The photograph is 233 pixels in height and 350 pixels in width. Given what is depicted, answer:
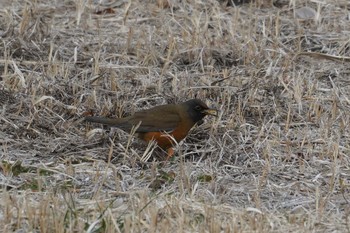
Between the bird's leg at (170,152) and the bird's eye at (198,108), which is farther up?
the bird's eye at (198,108)

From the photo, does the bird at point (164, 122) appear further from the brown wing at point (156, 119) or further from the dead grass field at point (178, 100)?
the dead grass field at point (178, 100)

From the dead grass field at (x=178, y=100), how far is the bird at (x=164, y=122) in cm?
13

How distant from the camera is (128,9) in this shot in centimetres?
1023

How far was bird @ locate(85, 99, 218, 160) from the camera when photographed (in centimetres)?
780

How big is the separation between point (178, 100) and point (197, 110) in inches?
25.4

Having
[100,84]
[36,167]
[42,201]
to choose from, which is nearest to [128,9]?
[100,84]

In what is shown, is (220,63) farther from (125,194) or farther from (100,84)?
(125,194)

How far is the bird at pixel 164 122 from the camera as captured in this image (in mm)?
7801

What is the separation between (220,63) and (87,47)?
128 cm

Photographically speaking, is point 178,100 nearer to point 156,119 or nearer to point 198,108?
point 198,108

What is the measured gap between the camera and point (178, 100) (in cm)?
857

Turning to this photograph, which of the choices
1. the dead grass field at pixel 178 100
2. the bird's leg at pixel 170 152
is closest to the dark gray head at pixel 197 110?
the dead grass field at pixel 178 100

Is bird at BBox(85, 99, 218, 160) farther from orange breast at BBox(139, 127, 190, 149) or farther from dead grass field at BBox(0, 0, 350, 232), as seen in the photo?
dead grass field at BBox(0, 0, 350, 232)

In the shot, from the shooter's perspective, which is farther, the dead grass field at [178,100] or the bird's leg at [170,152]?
the bird's leg at [170,152]
